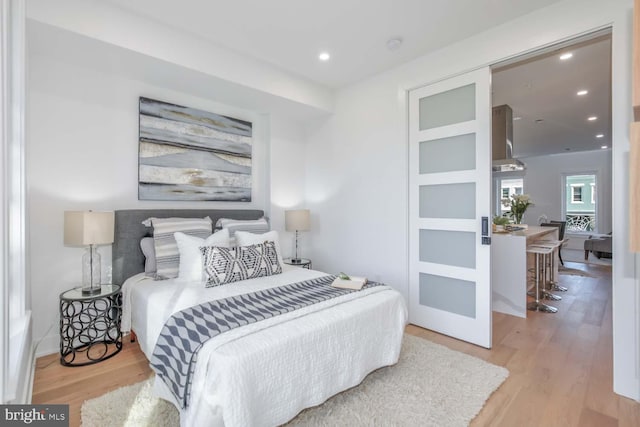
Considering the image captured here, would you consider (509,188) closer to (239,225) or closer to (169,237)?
(239,225)

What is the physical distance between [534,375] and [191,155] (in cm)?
361

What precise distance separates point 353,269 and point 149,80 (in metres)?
2.95

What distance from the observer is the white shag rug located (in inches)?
67.4

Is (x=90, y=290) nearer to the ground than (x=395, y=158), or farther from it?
nearer to the ground

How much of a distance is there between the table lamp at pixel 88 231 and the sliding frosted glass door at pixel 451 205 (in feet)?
9.02

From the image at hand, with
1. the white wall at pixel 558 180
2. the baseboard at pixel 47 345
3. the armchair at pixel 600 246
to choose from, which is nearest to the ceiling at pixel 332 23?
the baseboard at pixel 47 345

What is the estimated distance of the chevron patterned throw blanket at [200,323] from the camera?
1504 mm

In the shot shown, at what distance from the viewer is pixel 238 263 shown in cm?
250

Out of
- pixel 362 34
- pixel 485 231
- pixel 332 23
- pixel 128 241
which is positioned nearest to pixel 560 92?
pixel 485 231

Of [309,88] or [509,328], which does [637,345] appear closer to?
[509,328]

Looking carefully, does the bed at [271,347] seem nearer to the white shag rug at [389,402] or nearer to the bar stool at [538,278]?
the white shag rug at [389,402]

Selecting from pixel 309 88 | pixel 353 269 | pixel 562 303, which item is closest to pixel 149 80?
pixel 309 88

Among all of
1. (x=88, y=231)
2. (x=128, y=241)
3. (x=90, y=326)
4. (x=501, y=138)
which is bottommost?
(x=90, y=326)

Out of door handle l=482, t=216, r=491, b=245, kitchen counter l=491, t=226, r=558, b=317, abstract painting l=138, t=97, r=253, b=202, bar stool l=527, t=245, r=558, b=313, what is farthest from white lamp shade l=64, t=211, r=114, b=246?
bar stool l=527, t=245, r=558, b=313
